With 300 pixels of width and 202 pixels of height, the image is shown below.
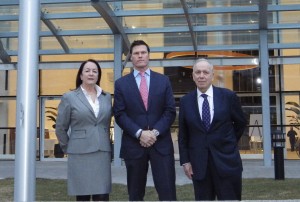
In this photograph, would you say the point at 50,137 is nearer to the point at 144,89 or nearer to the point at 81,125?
the point at 81,125

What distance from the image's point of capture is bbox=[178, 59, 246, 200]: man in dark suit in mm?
4352

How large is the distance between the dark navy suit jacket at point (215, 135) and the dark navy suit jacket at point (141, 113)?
0.50 feet

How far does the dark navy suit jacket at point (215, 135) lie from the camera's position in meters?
4.35

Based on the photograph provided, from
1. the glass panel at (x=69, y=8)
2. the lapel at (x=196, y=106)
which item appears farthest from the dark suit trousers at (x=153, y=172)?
the glass panel at (x=69, y=8)

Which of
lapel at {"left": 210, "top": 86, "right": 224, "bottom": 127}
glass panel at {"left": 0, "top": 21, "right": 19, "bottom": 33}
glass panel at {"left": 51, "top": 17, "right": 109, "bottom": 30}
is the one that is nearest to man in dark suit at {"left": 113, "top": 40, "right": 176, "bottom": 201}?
lapel at {"left": 210, "top": 86, "right": 224, "bottom": 127}

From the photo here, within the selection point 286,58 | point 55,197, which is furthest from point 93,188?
point 286,58

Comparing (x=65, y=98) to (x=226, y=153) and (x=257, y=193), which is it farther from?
(x=257, y=193)

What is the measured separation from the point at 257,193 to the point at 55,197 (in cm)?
347

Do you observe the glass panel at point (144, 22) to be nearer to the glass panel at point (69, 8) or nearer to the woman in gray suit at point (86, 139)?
the glass panel at point (69, 8)

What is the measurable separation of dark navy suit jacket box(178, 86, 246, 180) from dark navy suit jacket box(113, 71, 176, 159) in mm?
152

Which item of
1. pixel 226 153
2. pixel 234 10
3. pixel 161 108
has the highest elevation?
pixel 234 10

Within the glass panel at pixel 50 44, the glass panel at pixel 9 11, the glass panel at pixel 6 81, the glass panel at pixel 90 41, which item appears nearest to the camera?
the glass panel at pixel 9 11

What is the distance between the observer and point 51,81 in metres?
18.4

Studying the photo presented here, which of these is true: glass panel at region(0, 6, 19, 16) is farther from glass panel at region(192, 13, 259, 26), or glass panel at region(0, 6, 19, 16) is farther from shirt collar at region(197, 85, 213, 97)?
shirt collar at region(197, 85, 213, 97)
